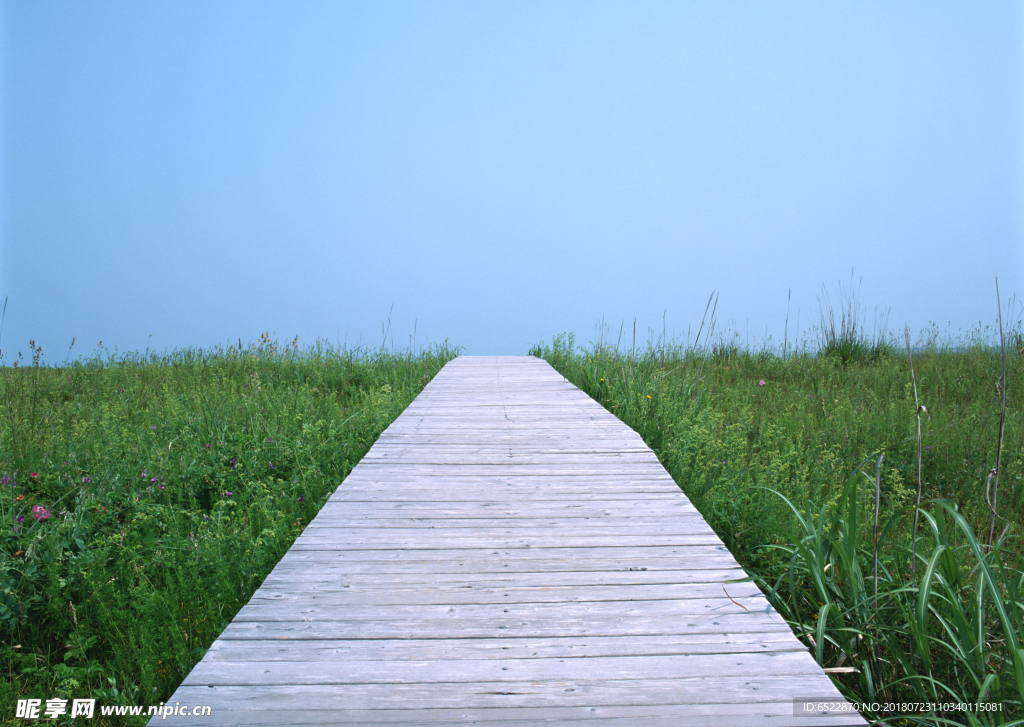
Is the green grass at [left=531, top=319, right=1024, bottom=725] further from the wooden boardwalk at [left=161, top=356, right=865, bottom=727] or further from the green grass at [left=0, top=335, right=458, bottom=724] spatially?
the green grass at [left=0, top=335, right=458, bottom=724]

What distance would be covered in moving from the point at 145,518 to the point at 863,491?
4.85 metres

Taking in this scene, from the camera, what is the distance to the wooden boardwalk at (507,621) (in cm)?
157

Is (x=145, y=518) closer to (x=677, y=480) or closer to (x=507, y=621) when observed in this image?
(x=507, y=621)

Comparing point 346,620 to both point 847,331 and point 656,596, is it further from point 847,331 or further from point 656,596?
point 847,331

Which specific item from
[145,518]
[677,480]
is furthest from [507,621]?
[145,518]

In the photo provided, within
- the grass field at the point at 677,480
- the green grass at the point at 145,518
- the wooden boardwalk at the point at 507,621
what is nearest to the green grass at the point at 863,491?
the grass field at the point at 677,480

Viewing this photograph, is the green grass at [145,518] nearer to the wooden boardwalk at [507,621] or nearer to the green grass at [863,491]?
the wooden boardwalk at [507,621]

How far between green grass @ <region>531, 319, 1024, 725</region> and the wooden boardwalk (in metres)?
0.39

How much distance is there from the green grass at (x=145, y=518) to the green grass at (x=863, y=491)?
7.83 feet

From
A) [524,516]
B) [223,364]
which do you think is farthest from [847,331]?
[223,364]

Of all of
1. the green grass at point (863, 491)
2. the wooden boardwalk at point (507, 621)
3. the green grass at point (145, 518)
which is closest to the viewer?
the wooden boardwalk at point (507, 621)

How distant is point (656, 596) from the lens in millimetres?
2086

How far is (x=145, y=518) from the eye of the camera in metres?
3.49

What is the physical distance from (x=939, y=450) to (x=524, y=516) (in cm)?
421
